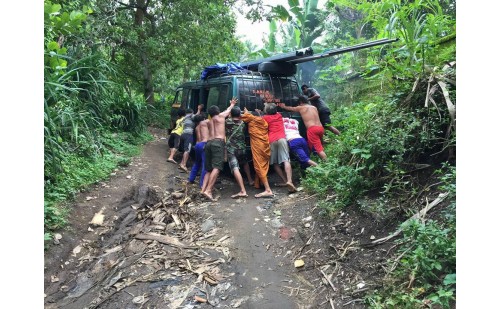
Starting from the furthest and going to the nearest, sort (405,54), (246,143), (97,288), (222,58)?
(222,58) < (246,143) < (405,54) < (97,288)

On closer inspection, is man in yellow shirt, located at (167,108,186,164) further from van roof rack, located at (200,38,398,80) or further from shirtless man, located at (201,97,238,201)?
shirtless man, located at (201,97,238,201)

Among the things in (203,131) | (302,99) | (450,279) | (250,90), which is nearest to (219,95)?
(250,90)

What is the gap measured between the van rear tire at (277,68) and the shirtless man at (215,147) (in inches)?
47.4

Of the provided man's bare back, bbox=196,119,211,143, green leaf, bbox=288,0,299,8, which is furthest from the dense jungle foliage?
green leaf, bbox=288,0,299,8

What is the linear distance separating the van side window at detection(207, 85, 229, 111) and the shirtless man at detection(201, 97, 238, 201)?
430 millimetres

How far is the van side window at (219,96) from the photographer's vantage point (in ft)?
21.4

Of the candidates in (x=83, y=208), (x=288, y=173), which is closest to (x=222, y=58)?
(x=288, y=173)

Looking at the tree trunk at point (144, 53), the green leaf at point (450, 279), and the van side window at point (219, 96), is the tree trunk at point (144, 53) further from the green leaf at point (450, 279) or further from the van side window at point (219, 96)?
the green leaf at point (450, 279)

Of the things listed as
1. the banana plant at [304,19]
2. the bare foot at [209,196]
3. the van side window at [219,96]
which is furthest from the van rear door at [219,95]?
the banana plant at [304,19]

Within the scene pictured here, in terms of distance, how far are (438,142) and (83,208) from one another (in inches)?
191

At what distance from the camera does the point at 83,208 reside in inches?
200

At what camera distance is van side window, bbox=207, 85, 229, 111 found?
21.4 ft

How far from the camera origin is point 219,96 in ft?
22.3

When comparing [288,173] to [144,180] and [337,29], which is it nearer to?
[144,180]
